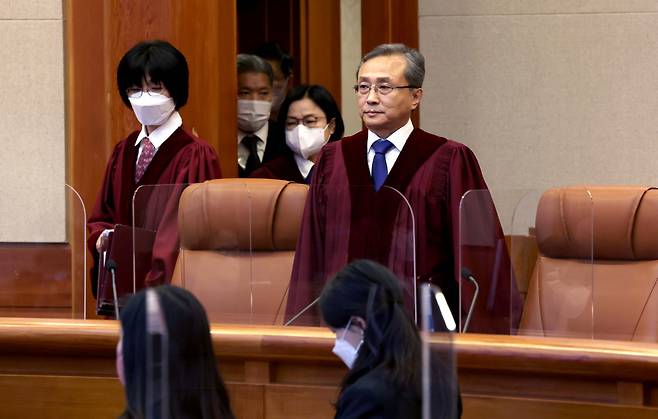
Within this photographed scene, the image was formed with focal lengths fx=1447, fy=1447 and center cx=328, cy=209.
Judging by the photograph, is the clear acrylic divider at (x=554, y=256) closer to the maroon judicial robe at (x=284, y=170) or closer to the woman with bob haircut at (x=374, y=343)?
the woman with bob haircut at (x=374, y=343)

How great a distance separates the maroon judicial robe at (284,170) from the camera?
5.88m

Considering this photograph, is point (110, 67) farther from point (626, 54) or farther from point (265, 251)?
point (626, 54)

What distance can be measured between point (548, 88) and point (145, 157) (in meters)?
2.98

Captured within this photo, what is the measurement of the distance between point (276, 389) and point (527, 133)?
13.0ft

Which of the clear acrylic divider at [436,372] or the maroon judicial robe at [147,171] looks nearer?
the clear acrylic divider at [436,372]

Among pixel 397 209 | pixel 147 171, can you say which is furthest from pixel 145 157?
pixel 397 209

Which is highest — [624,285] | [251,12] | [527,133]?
[251,12]

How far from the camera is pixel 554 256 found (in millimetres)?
4254

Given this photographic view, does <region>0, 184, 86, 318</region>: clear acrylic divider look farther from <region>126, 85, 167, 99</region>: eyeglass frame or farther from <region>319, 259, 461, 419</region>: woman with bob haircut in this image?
<region>319, 259, 461, 419</region>: woman with bob haircut

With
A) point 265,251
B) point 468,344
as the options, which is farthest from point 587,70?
point 468,344

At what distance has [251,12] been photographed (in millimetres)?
9242

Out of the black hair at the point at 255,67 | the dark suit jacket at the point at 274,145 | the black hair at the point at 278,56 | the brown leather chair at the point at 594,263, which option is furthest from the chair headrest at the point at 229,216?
the black hair at the point at 278,56

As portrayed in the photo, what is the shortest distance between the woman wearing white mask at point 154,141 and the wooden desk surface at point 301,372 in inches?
39.9

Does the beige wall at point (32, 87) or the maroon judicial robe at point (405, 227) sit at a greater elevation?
the beige wall at point (32, 87)
